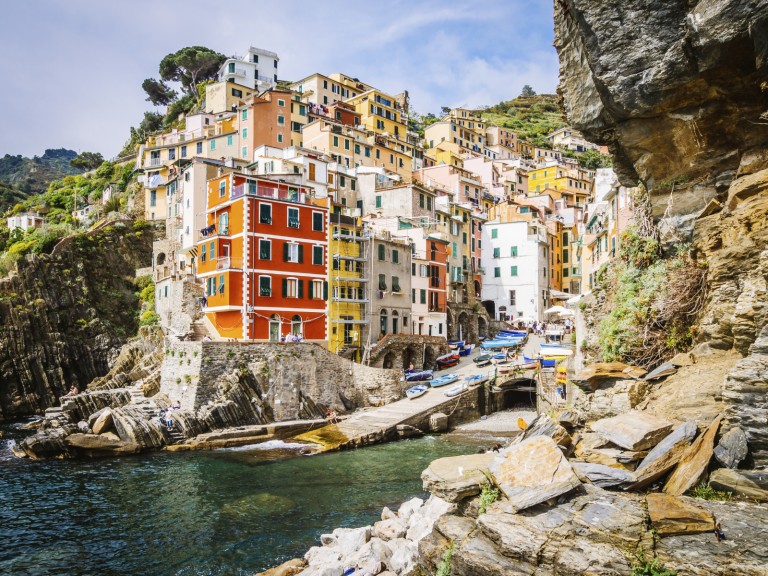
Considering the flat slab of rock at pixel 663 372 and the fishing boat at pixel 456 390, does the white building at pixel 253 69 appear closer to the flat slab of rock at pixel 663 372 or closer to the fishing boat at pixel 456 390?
the fishing boat at pixel 456 390

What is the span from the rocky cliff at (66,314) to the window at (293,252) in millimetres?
26616

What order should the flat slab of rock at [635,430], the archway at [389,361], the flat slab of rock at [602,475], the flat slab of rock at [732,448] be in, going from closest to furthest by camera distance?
1. the flat slab of rock at [732,448]
2. the flat slab of rock at [602,475]
3. the flat slab of rock at [635,430]
4. the archway at [389,361]

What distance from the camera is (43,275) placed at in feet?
183

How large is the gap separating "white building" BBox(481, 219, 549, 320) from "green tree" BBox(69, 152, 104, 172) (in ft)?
272

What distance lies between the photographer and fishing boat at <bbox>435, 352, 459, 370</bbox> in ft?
173

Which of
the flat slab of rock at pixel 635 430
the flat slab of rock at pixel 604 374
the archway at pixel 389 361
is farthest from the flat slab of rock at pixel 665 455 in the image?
the archway at pixel 389 361

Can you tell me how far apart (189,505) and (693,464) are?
19.7 meters

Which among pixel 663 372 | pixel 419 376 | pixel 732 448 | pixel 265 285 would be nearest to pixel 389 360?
pixel 419 376

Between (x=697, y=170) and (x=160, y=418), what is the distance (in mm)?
31616

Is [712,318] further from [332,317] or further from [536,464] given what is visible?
[332,317]

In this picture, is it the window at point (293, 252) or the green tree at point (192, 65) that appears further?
the green tree at point (192, 65)

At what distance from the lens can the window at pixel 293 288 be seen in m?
42.7

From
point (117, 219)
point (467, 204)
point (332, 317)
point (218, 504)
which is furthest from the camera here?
point (467, 204)

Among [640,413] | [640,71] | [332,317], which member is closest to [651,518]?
[640,413]
